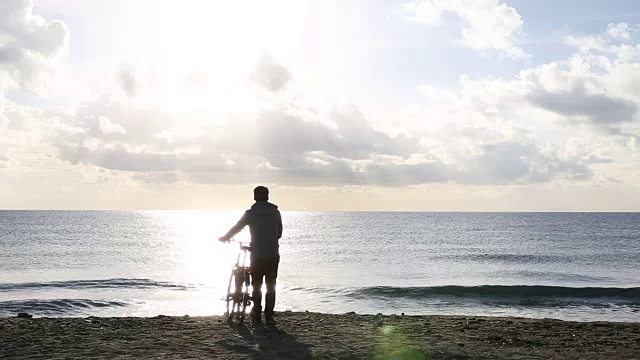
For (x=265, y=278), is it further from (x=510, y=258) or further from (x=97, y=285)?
(x=510, y=258)

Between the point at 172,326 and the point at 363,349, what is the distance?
440 cm

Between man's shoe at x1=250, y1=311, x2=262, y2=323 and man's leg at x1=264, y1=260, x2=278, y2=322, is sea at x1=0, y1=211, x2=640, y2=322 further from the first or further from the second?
man's leg at x1=264, y1=260, x2=278, y2=322

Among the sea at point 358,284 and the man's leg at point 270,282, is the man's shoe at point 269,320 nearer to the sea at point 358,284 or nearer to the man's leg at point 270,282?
the man's leg at point 270,282

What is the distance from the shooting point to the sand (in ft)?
30.7

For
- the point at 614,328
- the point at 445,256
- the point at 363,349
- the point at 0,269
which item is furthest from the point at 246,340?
the point at 445,256

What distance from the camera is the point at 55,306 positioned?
23.0m

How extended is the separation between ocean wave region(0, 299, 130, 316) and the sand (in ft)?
29.6

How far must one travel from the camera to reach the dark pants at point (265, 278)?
11.3m

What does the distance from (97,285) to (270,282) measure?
963 inches

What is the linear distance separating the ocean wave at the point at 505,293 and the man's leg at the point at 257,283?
52.4 ft

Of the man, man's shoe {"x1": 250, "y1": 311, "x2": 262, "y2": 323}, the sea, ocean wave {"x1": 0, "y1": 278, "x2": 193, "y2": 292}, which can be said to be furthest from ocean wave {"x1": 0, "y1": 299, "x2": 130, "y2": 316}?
the man

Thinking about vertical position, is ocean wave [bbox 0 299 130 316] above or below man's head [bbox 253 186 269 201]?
below

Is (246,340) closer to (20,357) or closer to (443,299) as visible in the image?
(20,357)

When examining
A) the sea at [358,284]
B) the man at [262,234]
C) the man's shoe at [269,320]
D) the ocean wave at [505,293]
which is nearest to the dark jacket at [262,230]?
the man at [262,234]
